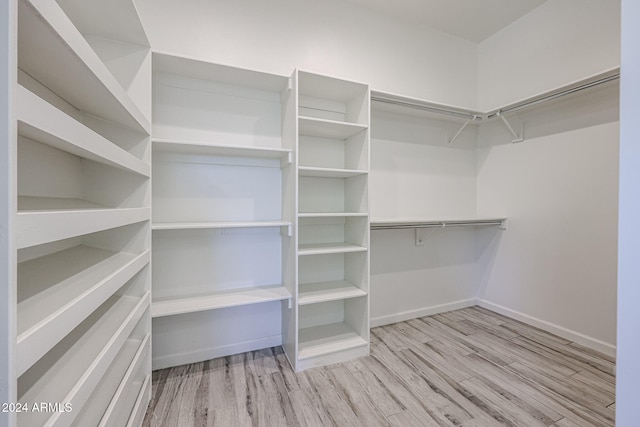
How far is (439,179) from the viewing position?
269 centimetres

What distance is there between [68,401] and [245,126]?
172cm

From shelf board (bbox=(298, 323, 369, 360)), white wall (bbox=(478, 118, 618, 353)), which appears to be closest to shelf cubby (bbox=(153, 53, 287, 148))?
shelf board (bbox=(298, 323, 369, 360))

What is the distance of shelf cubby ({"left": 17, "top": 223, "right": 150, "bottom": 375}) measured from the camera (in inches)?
21.4

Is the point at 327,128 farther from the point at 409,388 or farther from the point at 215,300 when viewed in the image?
the point at 409,388

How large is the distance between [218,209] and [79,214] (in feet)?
3.97

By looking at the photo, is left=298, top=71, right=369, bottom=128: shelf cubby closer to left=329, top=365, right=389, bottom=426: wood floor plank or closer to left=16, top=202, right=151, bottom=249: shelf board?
left=16, top=202, right=151, bottom=249: shelf board

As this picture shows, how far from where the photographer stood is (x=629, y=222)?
0.85m

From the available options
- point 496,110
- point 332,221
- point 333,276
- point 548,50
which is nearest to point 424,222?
point 332,221

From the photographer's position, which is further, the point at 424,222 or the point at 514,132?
the point at 514,132

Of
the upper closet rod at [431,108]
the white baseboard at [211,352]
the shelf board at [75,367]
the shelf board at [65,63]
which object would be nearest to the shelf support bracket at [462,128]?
the upper closet rod at [431,108]

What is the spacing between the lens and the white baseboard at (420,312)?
245cm

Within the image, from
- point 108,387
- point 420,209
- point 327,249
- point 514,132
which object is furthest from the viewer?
point 420,209

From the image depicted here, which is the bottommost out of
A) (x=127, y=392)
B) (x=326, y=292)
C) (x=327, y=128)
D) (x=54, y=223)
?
(x=127, y=392)

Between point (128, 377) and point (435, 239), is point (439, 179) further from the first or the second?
point (128, 377)
